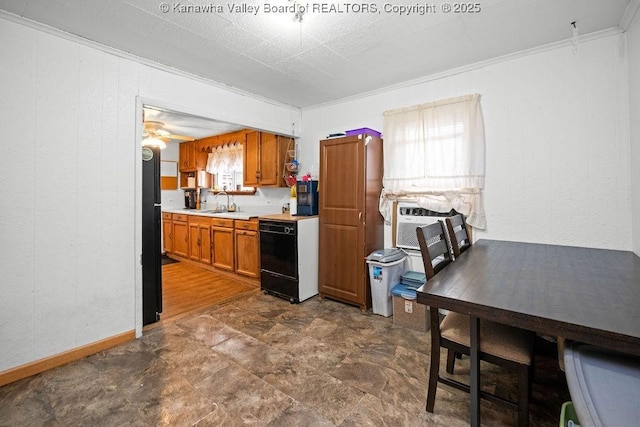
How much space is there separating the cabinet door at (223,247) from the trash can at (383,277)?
7.08ft

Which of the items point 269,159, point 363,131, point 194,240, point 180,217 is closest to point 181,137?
point 180,217

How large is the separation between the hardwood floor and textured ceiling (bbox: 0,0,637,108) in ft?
7.97

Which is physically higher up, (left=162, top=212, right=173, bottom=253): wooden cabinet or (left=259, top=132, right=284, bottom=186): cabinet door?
(left=259, top=132, right=284, bottom=186): cabinet door

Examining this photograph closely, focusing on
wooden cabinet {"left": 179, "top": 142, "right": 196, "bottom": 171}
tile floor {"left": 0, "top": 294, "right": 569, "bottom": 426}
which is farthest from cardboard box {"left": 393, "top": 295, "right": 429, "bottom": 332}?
wooden cabinet {"left": 179, "top": 142, "right": 196, "bottom": 171}

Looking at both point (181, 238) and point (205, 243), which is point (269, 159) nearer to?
point (205, 243)

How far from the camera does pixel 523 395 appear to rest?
1.33 metres

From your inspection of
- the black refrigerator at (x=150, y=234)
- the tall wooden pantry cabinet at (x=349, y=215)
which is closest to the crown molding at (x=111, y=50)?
the black refrigerator at (x=150, y=234)

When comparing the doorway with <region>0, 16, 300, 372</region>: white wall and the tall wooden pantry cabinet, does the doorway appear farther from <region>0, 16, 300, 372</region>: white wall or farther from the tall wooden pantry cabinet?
the tall wooden pantry cabinet

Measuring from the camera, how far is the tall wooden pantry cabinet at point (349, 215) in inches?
118

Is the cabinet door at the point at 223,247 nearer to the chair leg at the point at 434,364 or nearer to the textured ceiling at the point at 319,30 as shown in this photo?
the textured ceiling at the point at 319,30

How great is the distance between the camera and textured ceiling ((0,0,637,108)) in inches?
72.2

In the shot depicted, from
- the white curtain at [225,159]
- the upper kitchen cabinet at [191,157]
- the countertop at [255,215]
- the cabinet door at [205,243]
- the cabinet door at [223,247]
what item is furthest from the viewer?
the upper kitchen cabinet at [191,157]

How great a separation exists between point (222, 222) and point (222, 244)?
0.33 meters

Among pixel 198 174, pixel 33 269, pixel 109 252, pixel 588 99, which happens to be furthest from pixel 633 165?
pixel 198 174
